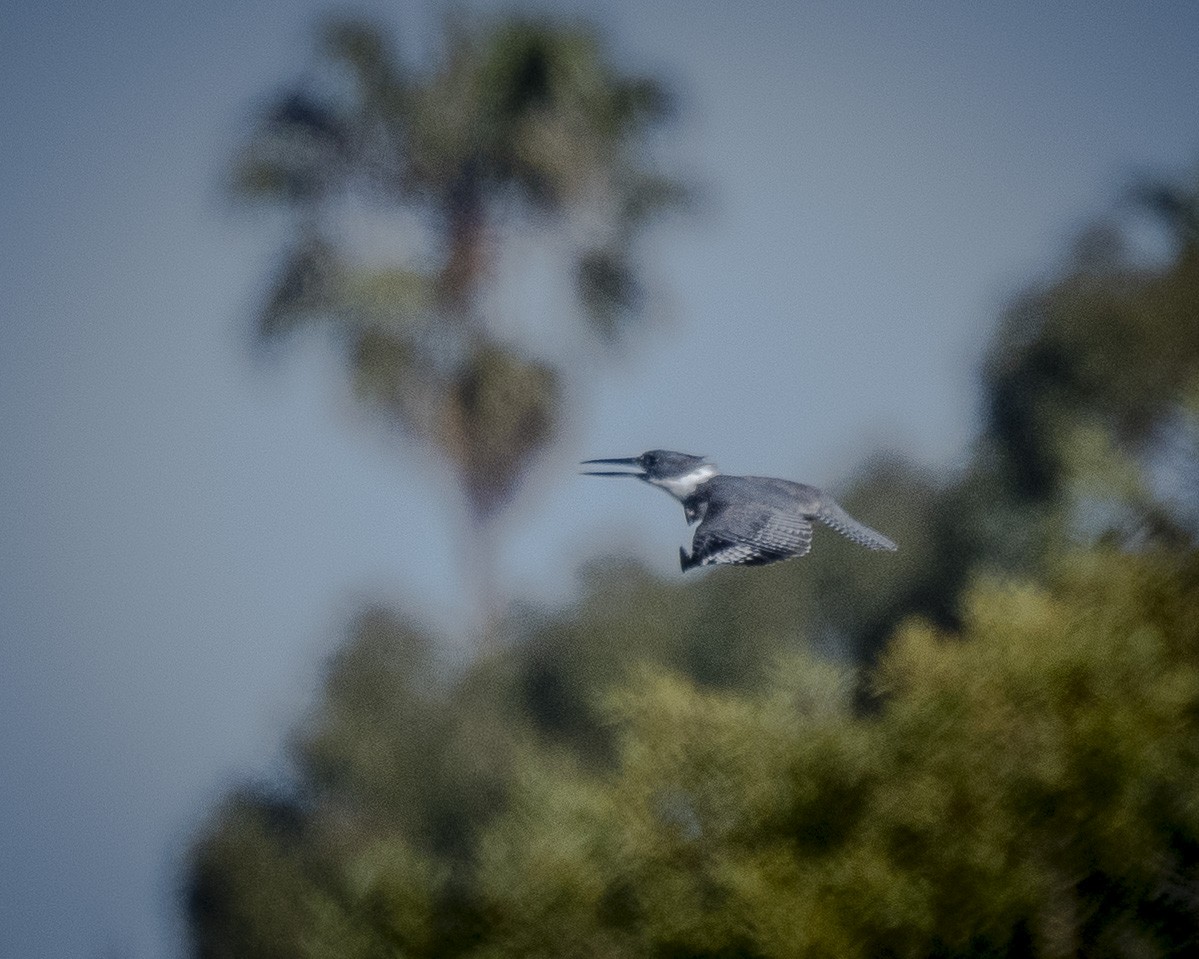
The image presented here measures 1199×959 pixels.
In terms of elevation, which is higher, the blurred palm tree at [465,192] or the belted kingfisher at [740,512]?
the blurred palm tree at [465,192]

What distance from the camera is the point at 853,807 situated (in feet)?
16.5

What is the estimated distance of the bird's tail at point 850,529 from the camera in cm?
554

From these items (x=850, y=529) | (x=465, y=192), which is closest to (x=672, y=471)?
(x=850, y=529)

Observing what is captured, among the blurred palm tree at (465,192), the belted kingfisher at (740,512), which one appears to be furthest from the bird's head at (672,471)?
the blurred palm tree at (465,192)

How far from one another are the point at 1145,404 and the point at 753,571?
3.91 m

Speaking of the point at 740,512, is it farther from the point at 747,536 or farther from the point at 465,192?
the point at 465,192

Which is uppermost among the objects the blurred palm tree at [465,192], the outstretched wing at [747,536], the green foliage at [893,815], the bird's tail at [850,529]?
the blurred palm tree at [465,192]

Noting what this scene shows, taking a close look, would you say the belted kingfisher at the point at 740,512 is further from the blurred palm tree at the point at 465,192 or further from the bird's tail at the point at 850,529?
the blurred palm tree at the point at 465,192

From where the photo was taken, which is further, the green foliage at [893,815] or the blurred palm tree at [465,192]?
the blurred palm tree at [465,192]

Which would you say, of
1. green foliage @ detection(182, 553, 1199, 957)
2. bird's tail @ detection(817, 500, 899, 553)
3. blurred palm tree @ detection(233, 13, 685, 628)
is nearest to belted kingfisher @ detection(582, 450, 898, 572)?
bird's tail @ detection(817, 500, 899, 553)

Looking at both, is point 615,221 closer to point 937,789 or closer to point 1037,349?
point 1037,349

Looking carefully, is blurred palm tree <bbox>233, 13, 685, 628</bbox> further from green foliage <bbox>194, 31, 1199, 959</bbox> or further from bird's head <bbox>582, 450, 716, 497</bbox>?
bird's head <bbox>582, 450, 716, 497</bbox>

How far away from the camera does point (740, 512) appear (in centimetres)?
531

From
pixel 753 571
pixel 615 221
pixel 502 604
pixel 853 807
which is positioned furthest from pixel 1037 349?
pixel 853 807
